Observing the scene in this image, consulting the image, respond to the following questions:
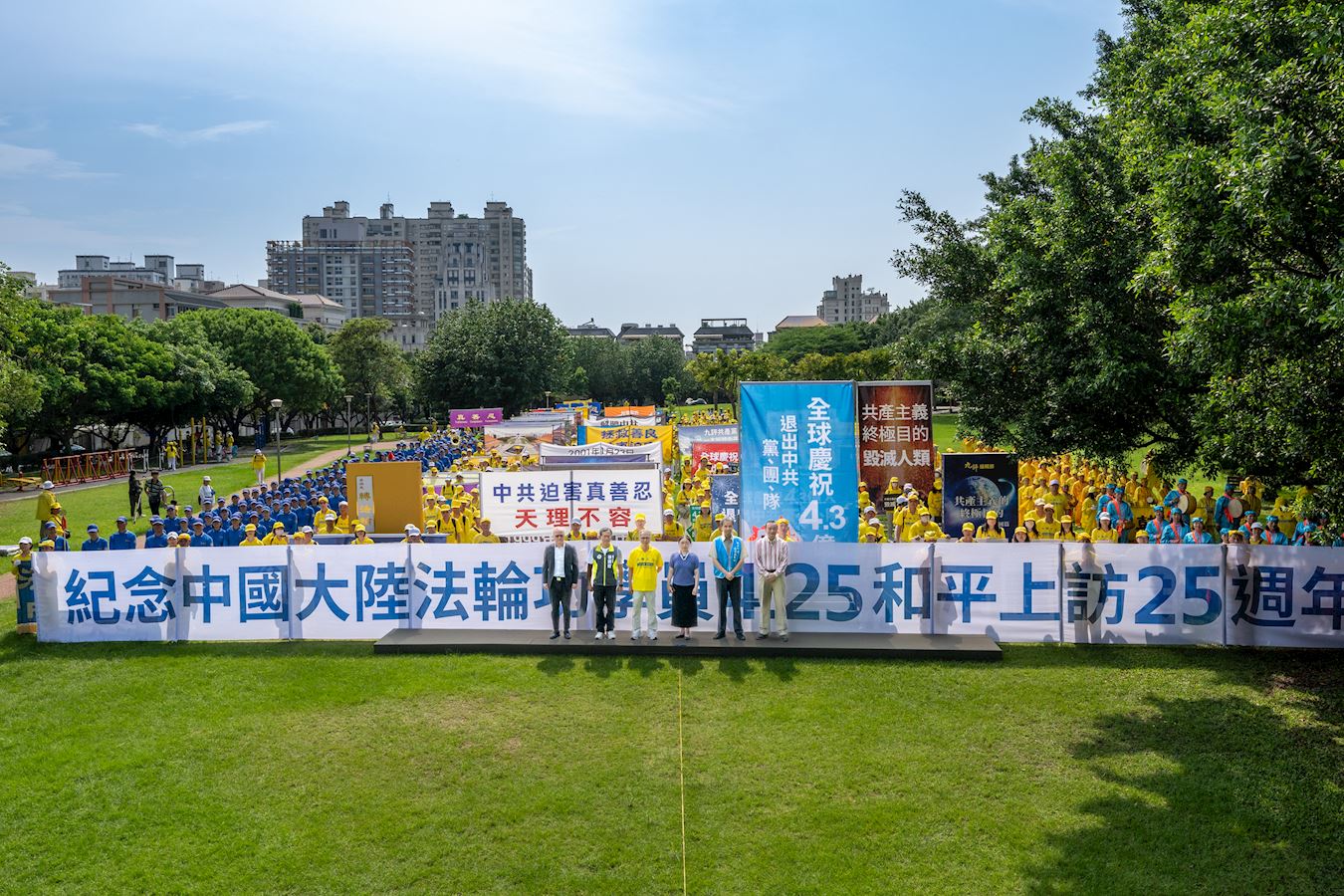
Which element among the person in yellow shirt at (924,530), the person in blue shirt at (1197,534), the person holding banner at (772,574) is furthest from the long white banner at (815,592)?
the person in blue shirt at (1197,534)

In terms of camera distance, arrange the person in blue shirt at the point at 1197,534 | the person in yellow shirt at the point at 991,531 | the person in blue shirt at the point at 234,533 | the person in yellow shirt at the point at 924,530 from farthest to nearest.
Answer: the person in blue shirt at the point at 234,533
the person in yellow shirt at the point at 991,531
the person in yellow shirt at the point at 924,530
the person in blue shirt at the point at 1197,534

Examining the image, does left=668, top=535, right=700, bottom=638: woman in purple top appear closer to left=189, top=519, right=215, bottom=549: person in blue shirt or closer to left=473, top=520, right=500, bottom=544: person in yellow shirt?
left=473, top=520, right=500, bottom=544: person in yellow shirt

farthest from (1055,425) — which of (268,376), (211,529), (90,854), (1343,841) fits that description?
(268,376)

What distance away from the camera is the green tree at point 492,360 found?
69.5 m

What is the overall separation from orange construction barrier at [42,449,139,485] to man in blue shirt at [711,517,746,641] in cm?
3101

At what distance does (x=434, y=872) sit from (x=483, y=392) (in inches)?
2529

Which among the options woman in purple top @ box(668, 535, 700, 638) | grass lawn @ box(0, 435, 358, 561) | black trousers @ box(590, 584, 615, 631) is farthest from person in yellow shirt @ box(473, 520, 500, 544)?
grass lawn @ box(0, 435, 358, 561)

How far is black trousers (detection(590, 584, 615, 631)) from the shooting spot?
40.1ft

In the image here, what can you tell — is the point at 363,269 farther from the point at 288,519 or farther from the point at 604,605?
the point at 604,605

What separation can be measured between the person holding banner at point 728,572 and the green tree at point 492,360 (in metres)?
59.0

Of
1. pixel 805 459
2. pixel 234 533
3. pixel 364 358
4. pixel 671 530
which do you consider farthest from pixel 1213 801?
pixel 364 358

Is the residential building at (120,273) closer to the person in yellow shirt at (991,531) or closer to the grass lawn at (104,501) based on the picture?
the grass lawn at (104,501)

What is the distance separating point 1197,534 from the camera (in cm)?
1423

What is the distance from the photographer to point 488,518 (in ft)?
50.4
